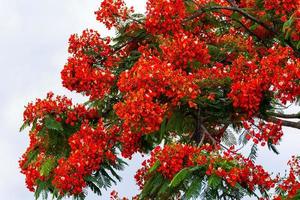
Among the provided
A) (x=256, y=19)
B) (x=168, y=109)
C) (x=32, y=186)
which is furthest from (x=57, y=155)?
(x=256, y=19)

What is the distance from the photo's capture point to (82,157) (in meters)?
10.7

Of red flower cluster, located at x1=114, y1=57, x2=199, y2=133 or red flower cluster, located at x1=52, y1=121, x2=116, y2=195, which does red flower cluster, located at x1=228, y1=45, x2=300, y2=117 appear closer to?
red flower cluster, located at x1=114, y1=57, x2=199, y2=133

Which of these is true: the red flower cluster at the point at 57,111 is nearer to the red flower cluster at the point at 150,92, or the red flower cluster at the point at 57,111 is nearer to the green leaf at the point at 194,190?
the red flower cluster at the point at 150,92

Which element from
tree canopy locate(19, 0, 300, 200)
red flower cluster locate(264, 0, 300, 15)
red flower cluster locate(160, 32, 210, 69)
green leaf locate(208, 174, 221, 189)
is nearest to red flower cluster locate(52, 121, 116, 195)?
tree canopy locate(19, 0, 300, 200)

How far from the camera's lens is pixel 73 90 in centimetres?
1194

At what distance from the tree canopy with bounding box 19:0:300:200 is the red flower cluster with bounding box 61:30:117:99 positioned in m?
0.02

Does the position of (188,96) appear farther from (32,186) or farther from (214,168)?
(32,186)

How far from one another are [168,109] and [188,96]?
370 mm

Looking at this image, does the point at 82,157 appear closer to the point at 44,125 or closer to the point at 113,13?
the point at 44,125

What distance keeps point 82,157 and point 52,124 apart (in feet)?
2.59

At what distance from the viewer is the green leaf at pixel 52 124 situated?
36.3ft

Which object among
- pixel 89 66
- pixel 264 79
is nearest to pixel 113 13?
pixel 89 66

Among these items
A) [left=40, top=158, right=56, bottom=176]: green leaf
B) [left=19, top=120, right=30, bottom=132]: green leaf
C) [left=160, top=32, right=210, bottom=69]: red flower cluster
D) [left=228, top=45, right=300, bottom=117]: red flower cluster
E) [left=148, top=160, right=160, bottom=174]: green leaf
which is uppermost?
[left=19, top=120, right=30, bottom=132]: green leaf

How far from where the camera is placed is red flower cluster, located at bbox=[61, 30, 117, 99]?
11719 millimetres
